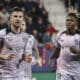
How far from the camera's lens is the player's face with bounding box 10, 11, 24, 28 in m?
7.61

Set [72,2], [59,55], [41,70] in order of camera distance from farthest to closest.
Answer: [41,70]
[72,2]
[59,55]

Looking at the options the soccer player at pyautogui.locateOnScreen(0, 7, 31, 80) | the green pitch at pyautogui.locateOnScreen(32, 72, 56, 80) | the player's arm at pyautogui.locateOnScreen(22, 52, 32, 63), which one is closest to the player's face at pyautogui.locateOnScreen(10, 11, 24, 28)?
the soccer player at pyautogui.locateOnScreen(0, 7, 31, 80)

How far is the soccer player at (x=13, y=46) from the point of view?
25.1ft

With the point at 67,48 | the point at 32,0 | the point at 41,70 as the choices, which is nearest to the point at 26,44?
the point at 67,48

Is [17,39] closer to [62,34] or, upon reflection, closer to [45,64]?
[62,34]

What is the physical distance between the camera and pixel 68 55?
796 centimetres

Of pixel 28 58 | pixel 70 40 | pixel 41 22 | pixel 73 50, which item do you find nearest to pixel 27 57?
pixel 28 58

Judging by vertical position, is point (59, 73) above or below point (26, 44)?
below

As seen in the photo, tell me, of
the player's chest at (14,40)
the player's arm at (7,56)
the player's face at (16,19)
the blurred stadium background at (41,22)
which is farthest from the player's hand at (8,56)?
the blurred stadium background at (41,22)

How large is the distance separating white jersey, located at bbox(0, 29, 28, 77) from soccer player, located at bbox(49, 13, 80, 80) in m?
0.74

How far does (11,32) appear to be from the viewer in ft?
25.6

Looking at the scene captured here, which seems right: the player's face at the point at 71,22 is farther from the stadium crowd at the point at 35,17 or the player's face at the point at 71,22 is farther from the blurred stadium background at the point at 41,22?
the stadium crowd at the point at 35,17

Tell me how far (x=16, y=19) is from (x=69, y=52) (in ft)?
3.68

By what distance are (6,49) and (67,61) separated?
44.3 inches
